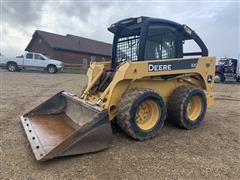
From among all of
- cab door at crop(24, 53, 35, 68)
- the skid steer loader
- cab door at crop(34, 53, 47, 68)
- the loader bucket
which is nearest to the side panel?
the skid steer loader

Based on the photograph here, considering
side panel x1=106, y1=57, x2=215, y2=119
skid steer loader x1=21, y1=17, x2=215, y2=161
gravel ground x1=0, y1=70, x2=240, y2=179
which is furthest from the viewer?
side panel x1=106, y1=57, x2=215, y2=119

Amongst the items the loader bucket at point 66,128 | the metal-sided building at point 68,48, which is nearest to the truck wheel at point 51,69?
the metal-sided building at point 68,48

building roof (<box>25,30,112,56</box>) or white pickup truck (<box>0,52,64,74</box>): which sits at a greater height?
building roof (<box>25,30,112,56</box>)

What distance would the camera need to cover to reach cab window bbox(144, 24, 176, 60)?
5.61 metres

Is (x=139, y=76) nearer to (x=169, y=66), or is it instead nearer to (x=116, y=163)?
(x=169, y=66)

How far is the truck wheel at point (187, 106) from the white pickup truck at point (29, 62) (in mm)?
20200

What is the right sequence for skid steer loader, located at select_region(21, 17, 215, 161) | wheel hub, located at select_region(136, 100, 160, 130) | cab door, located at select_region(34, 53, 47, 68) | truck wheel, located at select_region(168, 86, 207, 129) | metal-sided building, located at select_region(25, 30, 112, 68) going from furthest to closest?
metal-sided building, located at select_region(25, 30, 112, 68)
cab door, located at select_region(34, 53, 47, 68)
truck wheel, located at select_region(168, 86, 207, 129)
wheel hub, located at select_region(136, 100, 160, 130)
skid steer loader, located at select_region(21, 17, 215, 161)

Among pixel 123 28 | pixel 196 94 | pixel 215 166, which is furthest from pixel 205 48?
pixel 215 166

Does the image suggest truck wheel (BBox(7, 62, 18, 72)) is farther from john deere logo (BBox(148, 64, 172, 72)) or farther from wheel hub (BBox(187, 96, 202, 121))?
john deere logo (BBox(148, 64, 172, 72))

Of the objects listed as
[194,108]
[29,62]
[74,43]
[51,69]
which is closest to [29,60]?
[29,62]

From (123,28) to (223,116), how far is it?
A: 11.8 feet

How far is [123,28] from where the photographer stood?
6262 mm

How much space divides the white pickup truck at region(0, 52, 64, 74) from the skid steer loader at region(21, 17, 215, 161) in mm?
18966

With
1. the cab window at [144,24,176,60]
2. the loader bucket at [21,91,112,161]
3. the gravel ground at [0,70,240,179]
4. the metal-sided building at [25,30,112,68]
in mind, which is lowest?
the gravel ground at [0,70,240,179]
